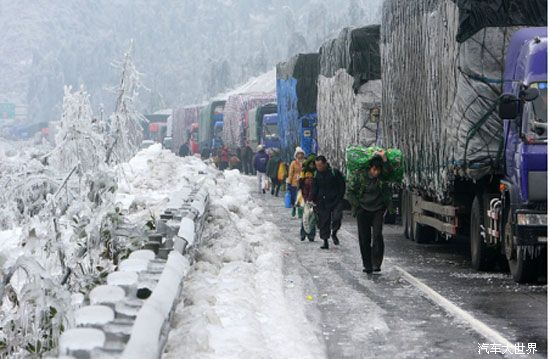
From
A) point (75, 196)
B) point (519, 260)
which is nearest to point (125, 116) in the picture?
point (75, 196)

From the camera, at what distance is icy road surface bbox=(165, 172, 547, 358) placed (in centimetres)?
891

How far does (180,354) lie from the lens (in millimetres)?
7383

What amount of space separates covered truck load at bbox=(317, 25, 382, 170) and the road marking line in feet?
34.4

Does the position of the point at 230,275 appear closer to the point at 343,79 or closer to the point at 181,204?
the point at 181,204

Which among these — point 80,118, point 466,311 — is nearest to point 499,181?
point 466,311

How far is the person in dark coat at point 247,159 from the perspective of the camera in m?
57.6

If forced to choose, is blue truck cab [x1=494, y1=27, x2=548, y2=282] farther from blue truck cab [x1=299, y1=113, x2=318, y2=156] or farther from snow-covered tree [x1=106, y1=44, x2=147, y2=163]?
blue truck cab [x1=299, y1=113, x2=318, y2=156]

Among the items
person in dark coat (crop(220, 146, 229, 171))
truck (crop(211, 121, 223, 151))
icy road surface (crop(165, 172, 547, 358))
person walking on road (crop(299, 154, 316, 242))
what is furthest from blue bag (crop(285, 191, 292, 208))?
truck (crop(211, 121, 223, 151))

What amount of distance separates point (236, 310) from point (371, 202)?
6119 mm

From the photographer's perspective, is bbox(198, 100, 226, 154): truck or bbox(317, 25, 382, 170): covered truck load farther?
bbox(198, 100, 226, 154): truck

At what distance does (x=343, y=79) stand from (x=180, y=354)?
69.1 feet

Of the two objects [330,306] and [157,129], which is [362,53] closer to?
[330,306]

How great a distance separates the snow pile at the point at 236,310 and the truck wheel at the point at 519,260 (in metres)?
2.55

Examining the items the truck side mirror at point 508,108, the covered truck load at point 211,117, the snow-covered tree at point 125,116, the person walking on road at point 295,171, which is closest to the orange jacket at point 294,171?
the person walking on road at point 295,171
